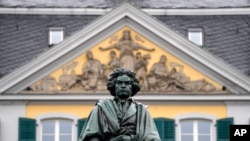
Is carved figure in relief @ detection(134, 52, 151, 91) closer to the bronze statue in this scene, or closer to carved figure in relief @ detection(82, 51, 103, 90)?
carved figure in relief @ detection(82, 51, 103, 90)

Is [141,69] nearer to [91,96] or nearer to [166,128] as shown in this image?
[91,96]

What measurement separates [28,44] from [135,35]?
388 cm

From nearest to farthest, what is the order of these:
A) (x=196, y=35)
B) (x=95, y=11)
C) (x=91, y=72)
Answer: (x=91, y=72)
(x=196, y=35)
(x=95, y=11)

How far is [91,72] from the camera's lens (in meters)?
42.5

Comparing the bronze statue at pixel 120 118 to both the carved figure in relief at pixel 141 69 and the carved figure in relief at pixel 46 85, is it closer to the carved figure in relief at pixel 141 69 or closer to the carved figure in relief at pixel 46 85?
the carved figure in relief at pixel 141 69

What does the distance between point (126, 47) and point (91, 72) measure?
126 centimetres

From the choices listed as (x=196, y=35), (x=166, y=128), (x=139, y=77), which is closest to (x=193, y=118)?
(x=166, y=128)

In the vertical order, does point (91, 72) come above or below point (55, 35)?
below

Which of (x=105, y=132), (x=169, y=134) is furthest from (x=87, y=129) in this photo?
(x=169, y=134)

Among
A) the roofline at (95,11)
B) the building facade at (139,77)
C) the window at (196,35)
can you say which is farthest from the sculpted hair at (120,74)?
the roofline at (95,11)

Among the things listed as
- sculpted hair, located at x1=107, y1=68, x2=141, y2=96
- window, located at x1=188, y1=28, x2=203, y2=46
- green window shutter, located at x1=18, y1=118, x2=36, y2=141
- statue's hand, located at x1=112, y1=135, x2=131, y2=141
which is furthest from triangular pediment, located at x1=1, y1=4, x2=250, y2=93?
statue's hand, located at x1=112, y1=135, x2=131, y2=141

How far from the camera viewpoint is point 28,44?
147ft

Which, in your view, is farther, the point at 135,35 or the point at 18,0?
the point at 18,0

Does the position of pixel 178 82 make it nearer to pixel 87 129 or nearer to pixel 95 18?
pixel 95 18
